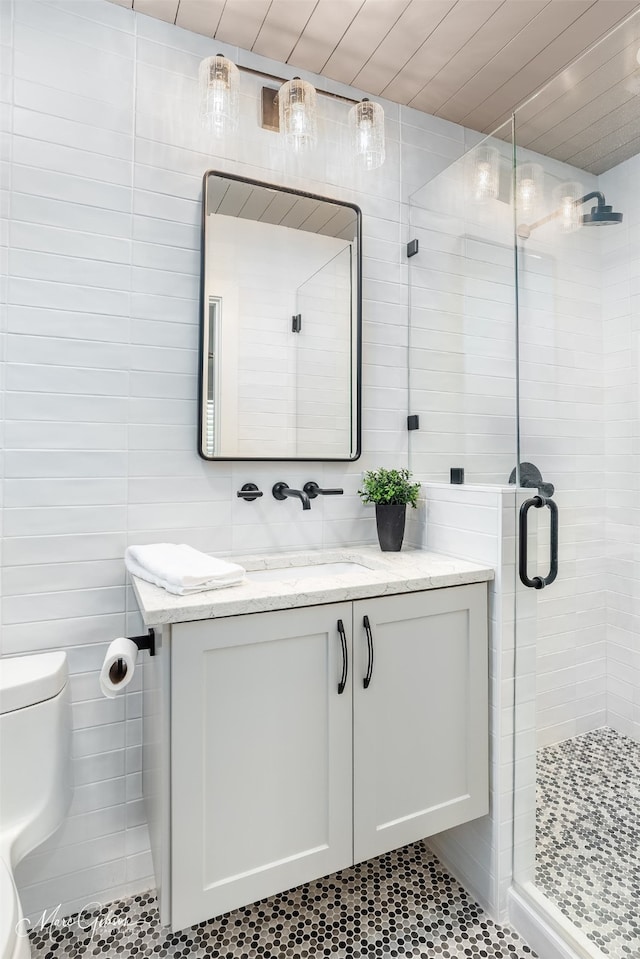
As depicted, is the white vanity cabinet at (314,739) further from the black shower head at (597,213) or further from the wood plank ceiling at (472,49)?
the wood plank ceiling at (472,49)

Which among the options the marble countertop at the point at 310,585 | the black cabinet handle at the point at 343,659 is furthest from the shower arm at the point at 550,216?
the black cabinet handle at the point at 343,659

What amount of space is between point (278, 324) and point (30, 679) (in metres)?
1.28

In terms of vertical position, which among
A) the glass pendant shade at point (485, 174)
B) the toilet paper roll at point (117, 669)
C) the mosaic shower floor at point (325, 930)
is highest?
the glass pendant shade at point (485, 174)

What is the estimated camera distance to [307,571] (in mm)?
1704

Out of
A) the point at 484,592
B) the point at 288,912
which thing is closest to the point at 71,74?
the point at 484,592

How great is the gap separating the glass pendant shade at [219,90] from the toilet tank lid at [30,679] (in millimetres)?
1680

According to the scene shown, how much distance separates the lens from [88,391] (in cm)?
149

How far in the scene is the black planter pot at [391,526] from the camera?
1745 mm

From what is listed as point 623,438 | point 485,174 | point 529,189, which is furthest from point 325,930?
point 485,174

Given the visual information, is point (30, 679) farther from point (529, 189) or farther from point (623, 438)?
point (529, 189)

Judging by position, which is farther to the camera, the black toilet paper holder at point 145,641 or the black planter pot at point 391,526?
the black planter pot at point 391,526

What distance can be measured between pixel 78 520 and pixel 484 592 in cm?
121

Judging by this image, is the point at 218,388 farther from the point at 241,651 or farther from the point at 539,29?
the point at 539,29

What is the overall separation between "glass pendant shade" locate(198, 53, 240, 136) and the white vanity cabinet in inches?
59.7
